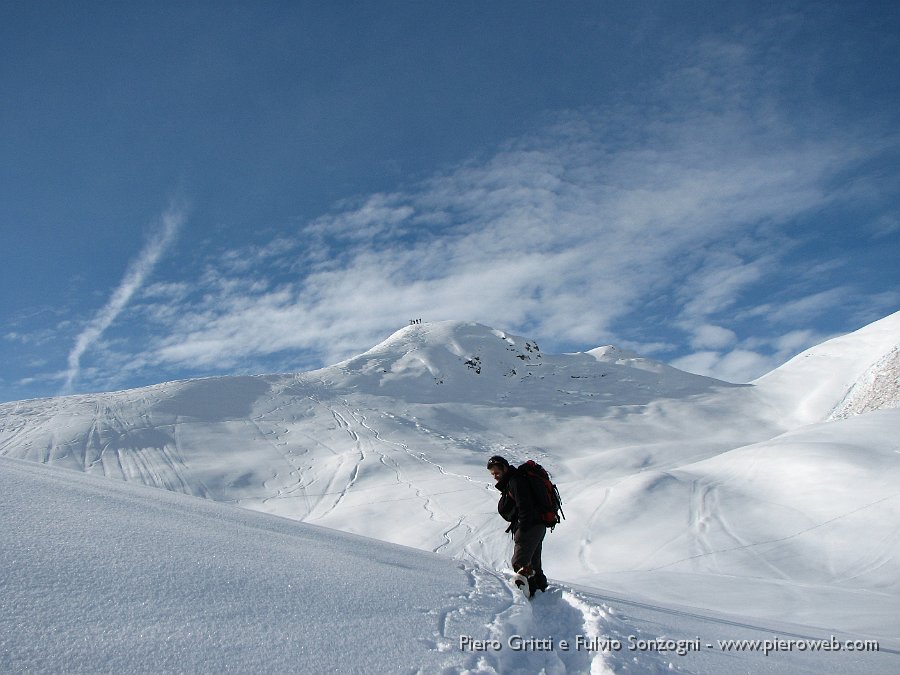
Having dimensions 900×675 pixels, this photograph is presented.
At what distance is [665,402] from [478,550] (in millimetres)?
34396

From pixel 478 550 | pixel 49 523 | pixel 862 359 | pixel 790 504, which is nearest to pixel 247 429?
pixel 478 550

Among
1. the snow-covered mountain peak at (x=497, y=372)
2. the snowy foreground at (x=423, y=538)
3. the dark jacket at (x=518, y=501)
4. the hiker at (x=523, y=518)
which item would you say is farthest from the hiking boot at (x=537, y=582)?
the snow-covered mountain peak at (x=497, y=372)

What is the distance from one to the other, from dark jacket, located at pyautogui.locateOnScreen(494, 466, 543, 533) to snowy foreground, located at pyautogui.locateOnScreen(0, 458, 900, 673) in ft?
2.19

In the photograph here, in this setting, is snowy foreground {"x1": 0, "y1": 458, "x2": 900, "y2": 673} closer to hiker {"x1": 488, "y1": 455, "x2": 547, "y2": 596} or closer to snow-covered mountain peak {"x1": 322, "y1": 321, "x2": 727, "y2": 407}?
hiker {"x1": 488, "y1": 455, "x2": 547, "y2": 596}

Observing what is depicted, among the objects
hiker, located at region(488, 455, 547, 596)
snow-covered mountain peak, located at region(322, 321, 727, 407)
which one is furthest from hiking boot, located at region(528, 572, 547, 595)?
snow-covered mountain peak, located at region(322, 321, 727, 407)

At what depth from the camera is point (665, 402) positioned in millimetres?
45406

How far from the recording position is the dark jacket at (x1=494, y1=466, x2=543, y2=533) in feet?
18.8

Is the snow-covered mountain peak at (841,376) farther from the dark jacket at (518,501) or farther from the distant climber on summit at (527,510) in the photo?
the dark jacket at (518,501)

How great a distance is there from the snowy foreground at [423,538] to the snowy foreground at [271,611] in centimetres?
2

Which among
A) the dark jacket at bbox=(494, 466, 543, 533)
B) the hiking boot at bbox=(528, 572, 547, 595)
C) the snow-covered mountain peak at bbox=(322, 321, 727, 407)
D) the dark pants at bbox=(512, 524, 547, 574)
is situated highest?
the snow-covered mountain peak at bbox=(322, 321, 727, 407)

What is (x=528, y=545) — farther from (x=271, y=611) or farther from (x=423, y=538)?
(x=423, y=538)

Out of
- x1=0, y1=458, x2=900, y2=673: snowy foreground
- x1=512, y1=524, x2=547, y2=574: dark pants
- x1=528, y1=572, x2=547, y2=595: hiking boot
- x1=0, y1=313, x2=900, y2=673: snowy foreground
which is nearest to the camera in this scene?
x1=0, y1=458, x2=900, y2=673: snowy foreground

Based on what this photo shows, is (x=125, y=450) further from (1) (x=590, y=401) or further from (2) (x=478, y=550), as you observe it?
(1) (x=590, y=401)

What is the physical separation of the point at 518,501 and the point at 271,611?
9.92 ft
